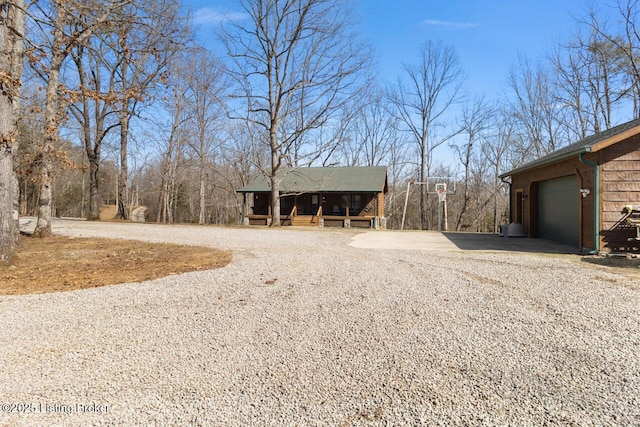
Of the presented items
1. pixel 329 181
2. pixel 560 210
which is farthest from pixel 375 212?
pixel 560 210

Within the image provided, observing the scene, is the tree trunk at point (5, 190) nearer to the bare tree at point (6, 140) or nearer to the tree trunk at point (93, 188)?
the bare tree at point (6, 140)

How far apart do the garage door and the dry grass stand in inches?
377

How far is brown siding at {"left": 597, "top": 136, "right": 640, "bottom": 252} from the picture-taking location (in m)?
8.63

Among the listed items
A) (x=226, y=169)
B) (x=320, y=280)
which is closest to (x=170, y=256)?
(x=320, y=280)

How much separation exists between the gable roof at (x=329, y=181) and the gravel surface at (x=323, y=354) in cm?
1733

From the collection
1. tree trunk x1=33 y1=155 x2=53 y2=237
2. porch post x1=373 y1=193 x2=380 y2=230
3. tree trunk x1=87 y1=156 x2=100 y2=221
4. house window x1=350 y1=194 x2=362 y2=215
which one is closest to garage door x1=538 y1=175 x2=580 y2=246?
porch post x1=373 y1=193 x2=380 y2=230

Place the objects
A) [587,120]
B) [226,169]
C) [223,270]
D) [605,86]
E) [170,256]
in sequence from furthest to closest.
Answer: [226,169], [587,120], [605,86], [170,256], [223,270]

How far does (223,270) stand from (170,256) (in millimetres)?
2268

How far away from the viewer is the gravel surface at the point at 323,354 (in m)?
2.28

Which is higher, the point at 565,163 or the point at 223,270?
the point at 565,163

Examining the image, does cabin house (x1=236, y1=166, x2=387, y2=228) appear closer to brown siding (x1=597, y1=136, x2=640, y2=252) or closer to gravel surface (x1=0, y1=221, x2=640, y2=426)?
brown siding (x1=597, y1=136, x2=640, y2=252)

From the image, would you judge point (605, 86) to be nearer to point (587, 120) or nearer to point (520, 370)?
point (587, 120)

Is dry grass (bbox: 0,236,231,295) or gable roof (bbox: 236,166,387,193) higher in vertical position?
gable roof (bbox: 236,166,387,193)

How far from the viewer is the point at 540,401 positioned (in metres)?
2.39
